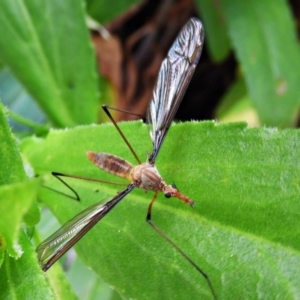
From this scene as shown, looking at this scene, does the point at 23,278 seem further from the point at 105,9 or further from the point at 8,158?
the point at 105,9

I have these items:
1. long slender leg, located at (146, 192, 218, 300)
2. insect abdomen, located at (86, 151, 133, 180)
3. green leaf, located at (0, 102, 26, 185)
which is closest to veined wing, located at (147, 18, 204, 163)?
insect abdomen, located at (86, 151, 133, 180)

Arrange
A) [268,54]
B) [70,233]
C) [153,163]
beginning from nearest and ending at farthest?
[70,233] → [153,163] → [268,54]

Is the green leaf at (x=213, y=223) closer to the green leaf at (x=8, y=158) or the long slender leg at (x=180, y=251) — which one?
the long slender leg at (x=180, y=251)

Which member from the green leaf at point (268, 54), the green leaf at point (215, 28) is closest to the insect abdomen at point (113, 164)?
the green leaf at point (268, 54)

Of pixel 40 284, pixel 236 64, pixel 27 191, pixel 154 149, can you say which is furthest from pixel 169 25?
pixel 27 191

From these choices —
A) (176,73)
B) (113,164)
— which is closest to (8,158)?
(113,164)

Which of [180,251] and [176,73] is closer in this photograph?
[180,251]
